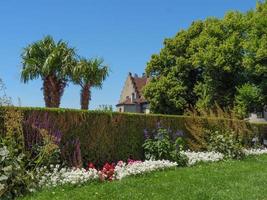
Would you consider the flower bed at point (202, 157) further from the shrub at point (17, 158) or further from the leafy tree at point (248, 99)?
the leafy tree at point (248, 99)

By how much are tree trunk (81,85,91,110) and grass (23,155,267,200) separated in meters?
22.6

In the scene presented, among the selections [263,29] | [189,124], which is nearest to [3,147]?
[189,124]

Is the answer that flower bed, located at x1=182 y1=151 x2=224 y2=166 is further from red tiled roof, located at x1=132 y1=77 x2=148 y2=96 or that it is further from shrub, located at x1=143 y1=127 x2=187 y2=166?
red tiled roof, located at x1=132 y1=77 x2=148 y2=96

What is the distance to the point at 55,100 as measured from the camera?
36250 millimetres

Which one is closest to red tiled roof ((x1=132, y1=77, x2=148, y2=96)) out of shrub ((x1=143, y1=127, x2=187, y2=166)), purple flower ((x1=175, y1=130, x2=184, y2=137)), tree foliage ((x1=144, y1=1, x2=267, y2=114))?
tree foliage ((x1=144, y1=1, x2=267, y2=114))

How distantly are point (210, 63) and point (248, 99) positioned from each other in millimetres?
4964

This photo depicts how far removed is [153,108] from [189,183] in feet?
119

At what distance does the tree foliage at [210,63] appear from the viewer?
1617 inches

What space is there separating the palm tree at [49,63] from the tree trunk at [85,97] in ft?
5.02

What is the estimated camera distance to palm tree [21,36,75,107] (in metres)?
37.6

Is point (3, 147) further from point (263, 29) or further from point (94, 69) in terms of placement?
point (263, 29)

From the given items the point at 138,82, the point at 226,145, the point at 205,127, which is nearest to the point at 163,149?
the point at 226,145

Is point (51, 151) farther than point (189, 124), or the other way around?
point (189, 124)

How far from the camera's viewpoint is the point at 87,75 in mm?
39750
